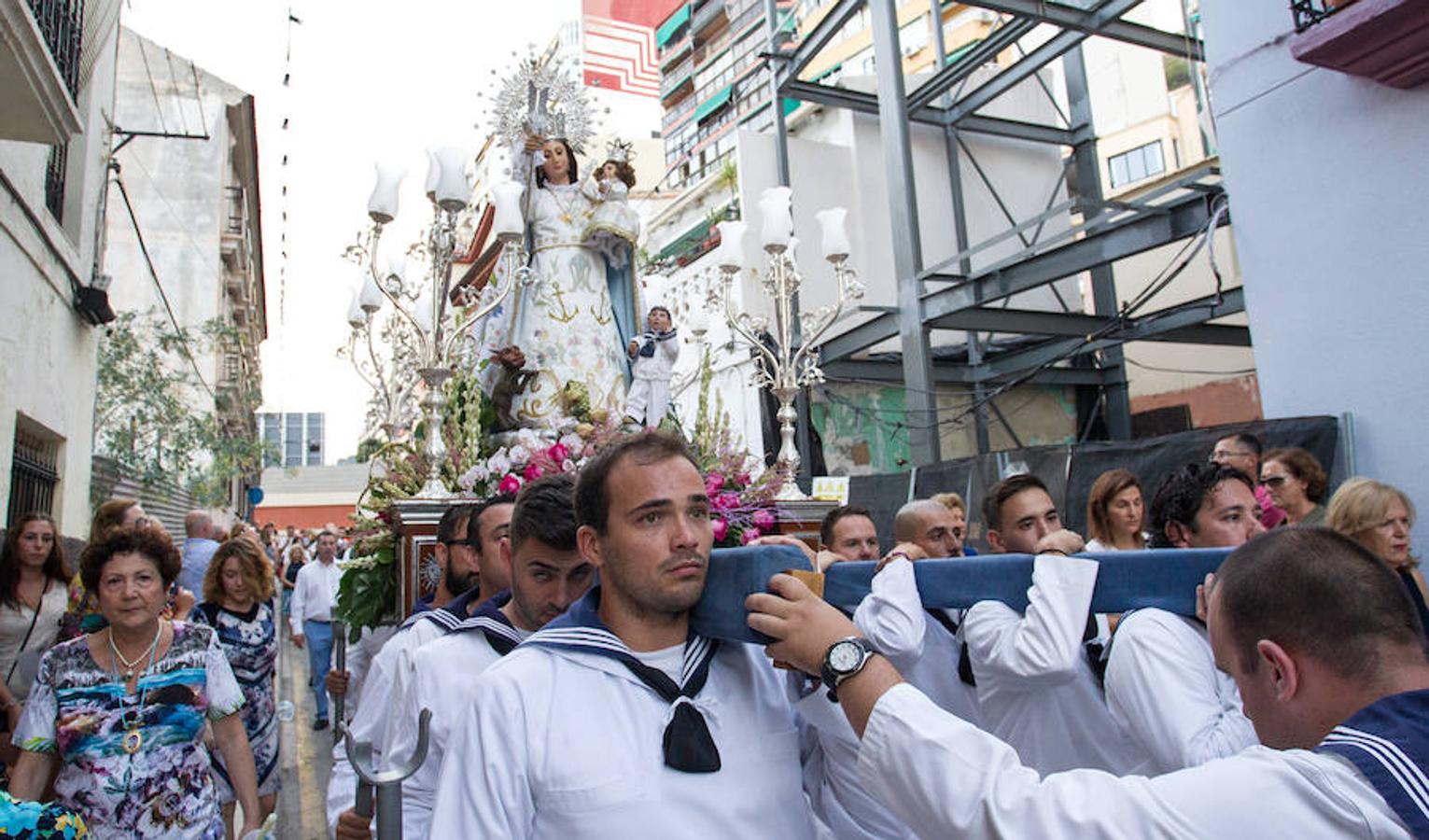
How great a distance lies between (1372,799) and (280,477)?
56.6 meters

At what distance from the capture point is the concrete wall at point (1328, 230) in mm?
5914

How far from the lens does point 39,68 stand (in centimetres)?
531

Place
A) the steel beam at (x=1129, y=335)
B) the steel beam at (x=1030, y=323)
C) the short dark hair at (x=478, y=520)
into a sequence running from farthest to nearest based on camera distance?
the steel beam at (x=1030, y=323)
the steel beam at (x=1129, y=335)
the short dark hair at (x=478, y=520)

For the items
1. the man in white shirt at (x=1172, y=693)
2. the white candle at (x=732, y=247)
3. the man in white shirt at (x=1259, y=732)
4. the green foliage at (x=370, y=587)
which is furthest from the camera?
the white candle at (x=732, y=247)

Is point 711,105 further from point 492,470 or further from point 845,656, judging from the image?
point 845,656

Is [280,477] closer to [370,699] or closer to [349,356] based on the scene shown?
[349,356]

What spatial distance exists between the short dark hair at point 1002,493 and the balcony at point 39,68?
5085mm

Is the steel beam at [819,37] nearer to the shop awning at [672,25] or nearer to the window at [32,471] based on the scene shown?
the window at [32,471]

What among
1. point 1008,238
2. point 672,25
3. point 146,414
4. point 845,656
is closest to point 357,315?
point 146,414

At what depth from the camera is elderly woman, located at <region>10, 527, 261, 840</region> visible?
3.01 m

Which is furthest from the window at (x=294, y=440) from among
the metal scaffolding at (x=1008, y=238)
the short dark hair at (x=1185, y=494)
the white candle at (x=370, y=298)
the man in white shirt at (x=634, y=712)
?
the man in white shirt at (x=634, y=712)

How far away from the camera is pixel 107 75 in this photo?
33.7ft

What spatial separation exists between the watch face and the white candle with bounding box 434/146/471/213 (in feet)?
13.7

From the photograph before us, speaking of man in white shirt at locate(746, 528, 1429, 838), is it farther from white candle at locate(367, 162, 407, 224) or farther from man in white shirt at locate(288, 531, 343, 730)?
man in white shirt at locate(288, 531, 343, 730)
